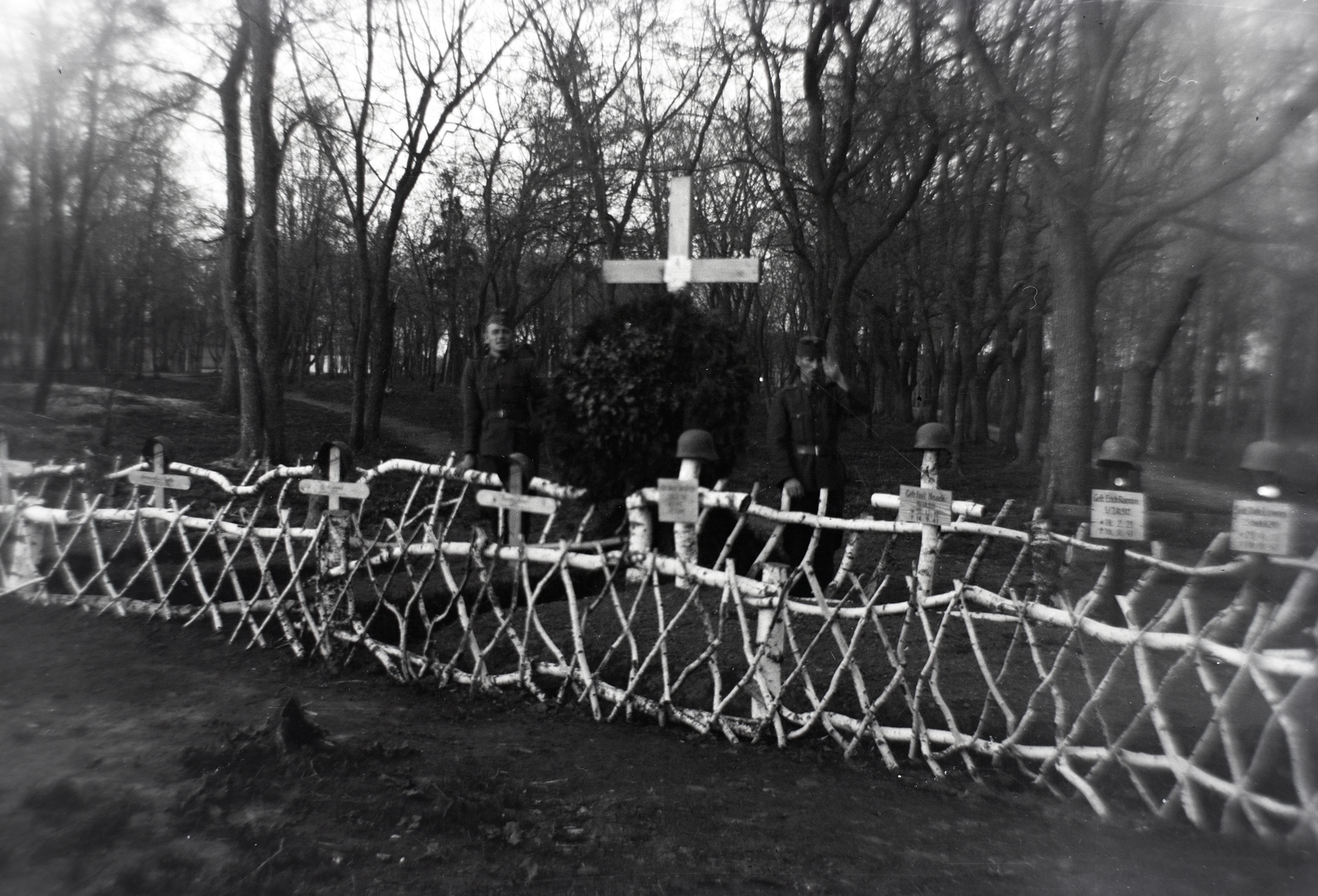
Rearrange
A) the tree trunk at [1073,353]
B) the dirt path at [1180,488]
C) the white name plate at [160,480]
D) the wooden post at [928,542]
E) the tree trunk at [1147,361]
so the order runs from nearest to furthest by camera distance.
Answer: the wooden post at [928,542], the white name plate at [160,480], the dirt path at [1180,488], the tree trunk at [1073,353], the tree trunk at [1147,361]

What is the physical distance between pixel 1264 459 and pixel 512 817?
276 centimetres

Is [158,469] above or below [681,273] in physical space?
below

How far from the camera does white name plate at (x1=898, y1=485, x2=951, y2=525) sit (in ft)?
12.4

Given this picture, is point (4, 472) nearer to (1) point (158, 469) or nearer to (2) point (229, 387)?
(1) point (158, 469)

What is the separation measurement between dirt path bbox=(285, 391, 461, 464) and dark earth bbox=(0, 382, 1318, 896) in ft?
39.1

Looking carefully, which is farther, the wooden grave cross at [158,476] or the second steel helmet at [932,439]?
the wooden grave cross at [158,476]

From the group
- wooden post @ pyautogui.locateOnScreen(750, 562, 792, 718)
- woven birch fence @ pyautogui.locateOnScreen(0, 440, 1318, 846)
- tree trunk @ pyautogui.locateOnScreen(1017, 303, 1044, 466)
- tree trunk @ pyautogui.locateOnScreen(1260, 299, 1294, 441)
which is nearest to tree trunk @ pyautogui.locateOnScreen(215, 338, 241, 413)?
woven birch fence @ pyautogui.locateOnScreen(0, 440, 1318, 846)

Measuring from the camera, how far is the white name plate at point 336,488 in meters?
5.23

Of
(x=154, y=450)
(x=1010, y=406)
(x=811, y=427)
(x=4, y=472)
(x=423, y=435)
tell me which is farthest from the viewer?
(x=1010, y=406)

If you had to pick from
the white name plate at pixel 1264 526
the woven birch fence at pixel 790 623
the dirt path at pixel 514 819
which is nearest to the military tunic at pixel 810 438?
the woven birch fence at pixel 790 623

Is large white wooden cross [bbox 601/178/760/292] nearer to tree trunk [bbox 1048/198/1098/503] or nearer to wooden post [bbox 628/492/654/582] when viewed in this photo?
wooden post [bbox 628/492/654/582]

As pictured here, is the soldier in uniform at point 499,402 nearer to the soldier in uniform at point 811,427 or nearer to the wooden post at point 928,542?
the soldier in uniform at point 811,427

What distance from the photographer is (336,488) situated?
5.28 m

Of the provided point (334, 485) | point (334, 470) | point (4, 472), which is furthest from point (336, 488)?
point (4, 472)
